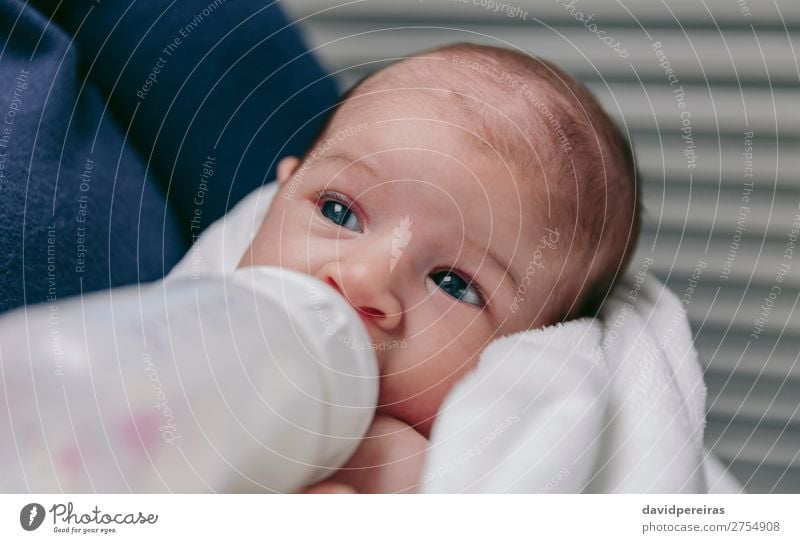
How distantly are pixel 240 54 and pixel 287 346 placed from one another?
1.25 feet

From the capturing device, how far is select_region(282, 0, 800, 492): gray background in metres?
0.55

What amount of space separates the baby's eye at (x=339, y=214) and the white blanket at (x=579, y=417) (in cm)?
12

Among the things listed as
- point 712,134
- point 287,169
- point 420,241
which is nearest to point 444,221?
point 420,241

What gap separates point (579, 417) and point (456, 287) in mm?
113

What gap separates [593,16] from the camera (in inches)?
21.5

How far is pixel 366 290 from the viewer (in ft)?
1.44

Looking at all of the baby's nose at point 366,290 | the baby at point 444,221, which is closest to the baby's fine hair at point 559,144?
the baby at point 444,221

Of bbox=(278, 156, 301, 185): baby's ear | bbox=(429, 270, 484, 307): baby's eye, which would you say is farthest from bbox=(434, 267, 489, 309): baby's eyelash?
bbox=(278, 156, 301, 185): baby's ear

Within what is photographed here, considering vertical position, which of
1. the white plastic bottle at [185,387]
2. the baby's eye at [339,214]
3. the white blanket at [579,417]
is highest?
the baby's eye at [339,214]

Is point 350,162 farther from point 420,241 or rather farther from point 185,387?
point 185,387

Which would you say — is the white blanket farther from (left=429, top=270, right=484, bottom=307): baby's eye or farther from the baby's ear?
the baby's ear

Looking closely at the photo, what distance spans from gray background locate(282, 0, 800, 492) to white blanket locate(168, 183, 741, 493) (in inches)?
3.5

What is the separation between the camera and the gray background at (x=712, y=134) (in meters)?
0.55

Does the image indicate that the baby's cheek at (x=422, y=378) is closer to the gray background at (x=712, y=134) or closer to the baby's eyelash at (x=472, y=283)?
the baby's eyelash at (x=472, y=283)
